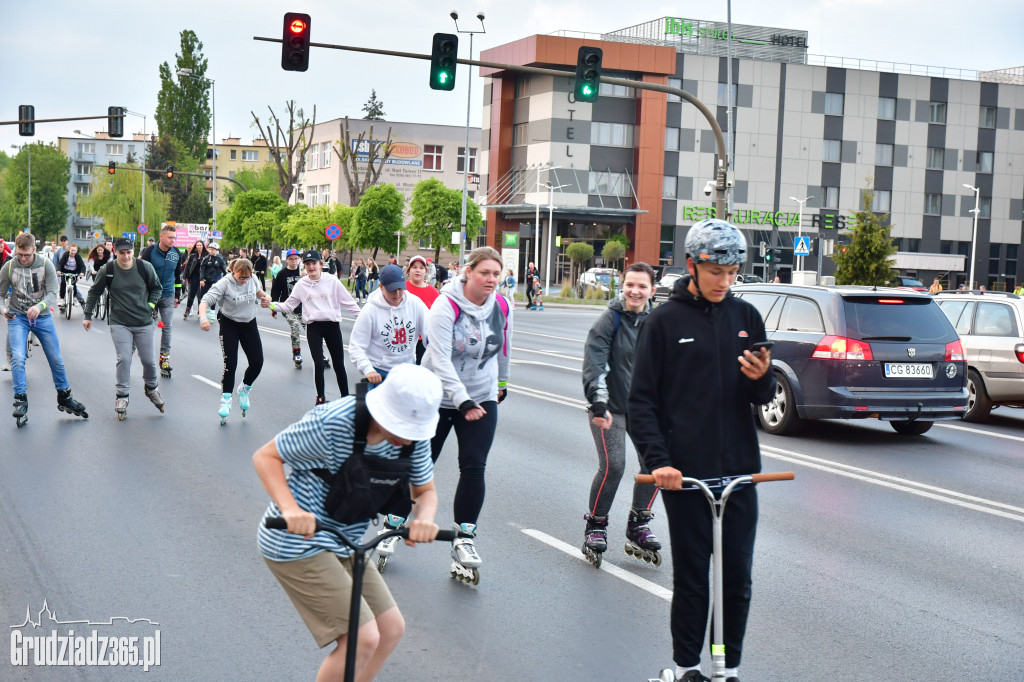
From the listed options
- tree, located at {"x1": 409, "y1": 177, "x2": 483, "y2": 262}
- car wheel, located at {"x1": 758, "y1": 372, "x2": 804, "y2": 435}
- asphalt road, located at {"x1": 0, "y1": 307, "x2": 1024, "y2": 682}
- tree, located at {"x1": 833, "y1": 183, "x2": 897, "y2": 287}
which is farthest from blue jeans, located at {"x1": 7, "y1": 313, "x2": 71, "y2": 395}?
tree, located at {"x1": 409, "y1": 177, "x2": 483, "y2": 262}

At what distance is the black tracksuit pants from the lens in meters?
4.15

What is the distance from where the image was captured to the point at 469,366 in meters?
6.30

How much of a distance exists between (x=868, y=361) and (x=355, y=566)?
9493 millimetres

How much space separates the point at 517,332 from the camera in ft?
100

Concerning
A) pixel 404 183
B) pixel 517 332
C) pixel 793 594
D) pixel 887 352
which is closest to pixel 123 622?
pixel 793 594

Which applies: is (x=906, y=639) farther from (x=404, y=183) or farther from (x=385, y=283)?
(x=404, y=183)

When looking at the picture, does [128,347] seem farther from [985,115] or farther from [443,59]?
[985,115]

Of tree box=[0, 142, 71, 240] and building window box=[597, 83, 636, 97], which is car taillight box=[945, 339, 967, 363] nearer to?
building window box=[597, 83, 636, 97]

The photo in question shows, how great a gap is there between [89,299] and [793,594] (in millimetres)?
9160

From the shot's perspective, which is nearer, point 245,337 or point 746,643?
point 746,643

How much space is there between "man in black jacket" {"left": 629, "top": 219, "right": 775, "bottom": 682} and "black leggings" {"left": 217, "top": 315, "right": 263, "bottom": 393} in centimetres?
848

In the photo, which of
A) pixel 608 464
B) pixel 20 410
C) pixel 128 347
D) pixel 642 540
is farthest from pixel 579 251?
pixel 608 464

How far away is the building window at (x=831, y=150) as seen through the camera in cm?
7469

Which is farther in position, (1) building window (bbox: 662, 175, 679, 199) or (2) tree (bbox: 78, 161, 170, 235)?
(2) tree (bbox: 78, 161, 170, 235)
